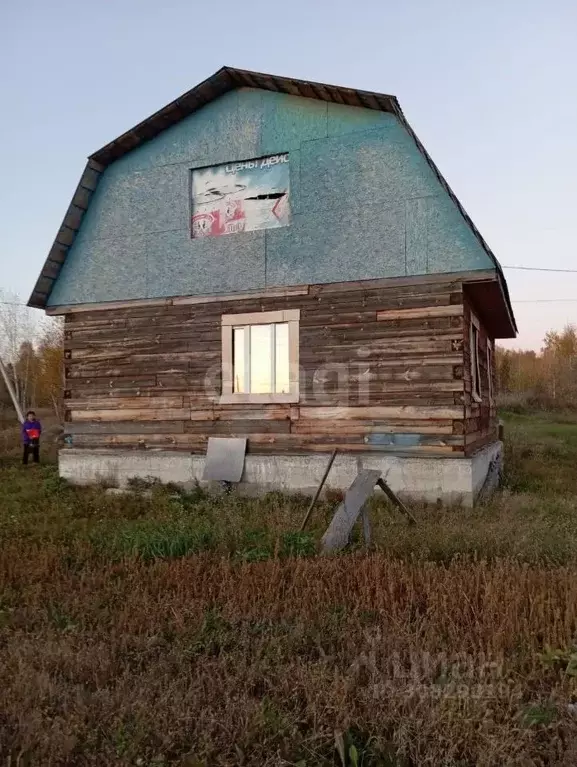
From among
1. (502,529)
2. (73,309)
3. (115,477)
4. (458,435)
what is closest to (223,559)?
(502,529)

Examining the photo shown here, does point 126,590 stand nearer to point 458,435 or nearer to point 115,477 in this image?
point 458,435

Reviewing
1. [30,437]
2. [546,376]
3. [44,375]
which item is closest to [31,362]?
[44,375]

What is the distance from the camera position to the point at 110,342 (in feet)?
40.8

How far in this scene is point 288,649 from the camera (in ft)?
13.8

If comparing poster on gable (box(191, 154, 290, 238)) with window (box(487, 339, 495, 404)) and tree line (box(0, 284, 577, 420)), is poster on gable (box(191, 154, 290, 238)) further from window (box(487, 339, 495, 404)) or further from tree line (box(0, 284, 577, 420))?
tree line (box(0, 284, 577, 420))

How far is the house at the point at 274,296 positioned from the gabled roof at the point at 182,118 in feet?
0.13

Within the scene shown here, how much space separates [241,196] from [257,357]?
9.76 ft

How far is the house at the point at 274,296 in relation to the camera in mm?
10219

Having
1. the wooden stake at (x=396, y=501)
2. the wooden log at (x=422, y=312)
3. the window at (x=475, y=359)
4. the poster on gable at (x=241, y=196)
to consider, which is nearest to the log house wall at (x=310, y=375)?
the wooden log at (x=422, y=312)

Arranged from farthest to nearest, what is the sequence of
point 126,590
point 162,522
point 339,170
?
point 339,170, point 162,522, point 126,590

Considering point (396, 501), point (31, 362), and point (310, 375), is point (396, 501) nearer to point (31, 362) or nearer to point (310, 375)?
point (310, 375)

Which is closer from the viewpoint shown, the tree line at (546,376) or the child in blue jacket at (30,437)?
the child in blue jacket at (30,437)

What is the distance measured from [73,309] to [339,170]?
19.7 ft

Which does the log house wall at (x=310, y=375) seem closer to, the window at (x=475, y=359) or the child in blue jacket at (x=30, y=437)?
the window at (x=475, y=359)
